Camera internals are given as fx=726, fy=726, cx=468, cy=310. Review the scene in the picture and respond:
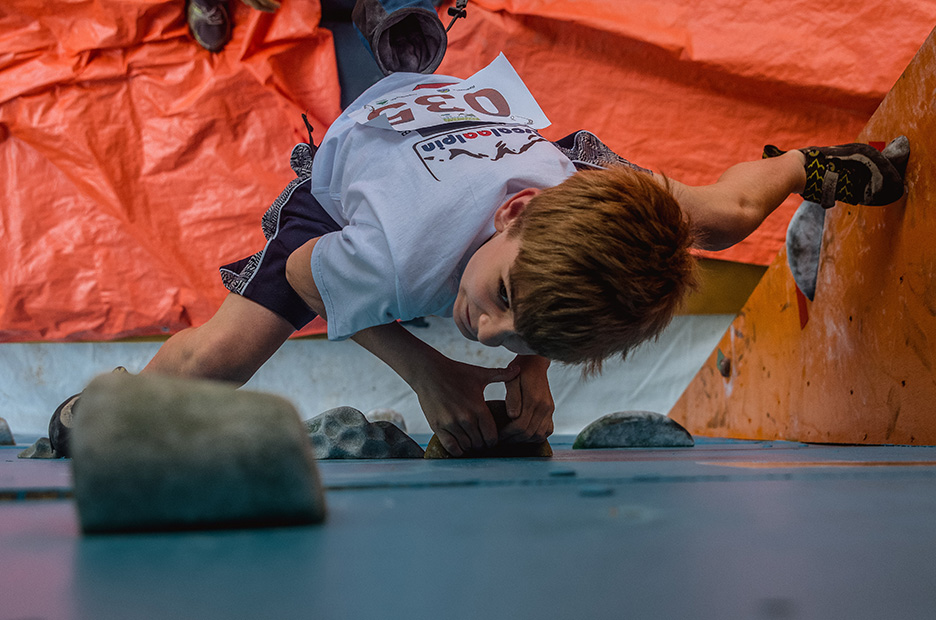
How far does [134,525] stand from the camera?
309mm

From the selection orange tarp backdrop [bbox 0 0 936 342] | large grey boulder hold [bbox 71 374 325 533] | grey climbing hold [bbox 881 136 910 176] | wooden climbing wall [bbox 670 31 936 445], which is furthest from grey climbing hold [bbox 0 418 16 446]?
grey climbing hold [bbox 881 136 910 176]

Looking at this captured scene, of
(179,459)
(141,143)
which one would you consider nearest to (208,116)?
(141,143)

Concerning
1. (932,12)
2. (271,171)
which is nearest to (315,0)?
(271,171)

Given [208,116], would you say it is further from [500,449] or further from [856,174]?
[856,174]

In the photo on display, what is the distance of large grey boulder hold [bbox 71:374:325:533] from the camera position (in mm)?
297

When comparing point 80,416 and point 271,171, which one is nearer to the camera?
point 80,416

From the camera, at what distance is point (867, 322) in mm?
1116

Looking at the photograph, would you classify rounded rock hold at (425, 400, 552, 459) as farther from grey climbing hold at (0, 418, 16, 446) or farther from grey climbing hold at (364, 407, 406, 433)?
grey climbing hold at (0, 418, 16, 446)

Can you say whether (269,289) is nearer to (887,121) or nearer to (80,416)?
(80,416)

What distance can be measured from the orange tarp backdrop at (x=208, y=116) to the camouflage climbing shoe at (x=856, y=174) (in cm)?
81

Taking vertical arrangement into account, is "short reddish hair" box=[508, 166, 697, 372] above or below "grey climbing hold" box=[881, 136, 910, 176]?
below

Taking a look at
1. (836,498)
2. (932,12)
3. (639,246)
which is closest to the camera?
(836,498)

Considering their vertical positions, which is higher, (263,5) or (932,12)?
(932,12)

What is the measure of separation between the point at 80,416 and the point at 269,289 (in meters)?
0.78
